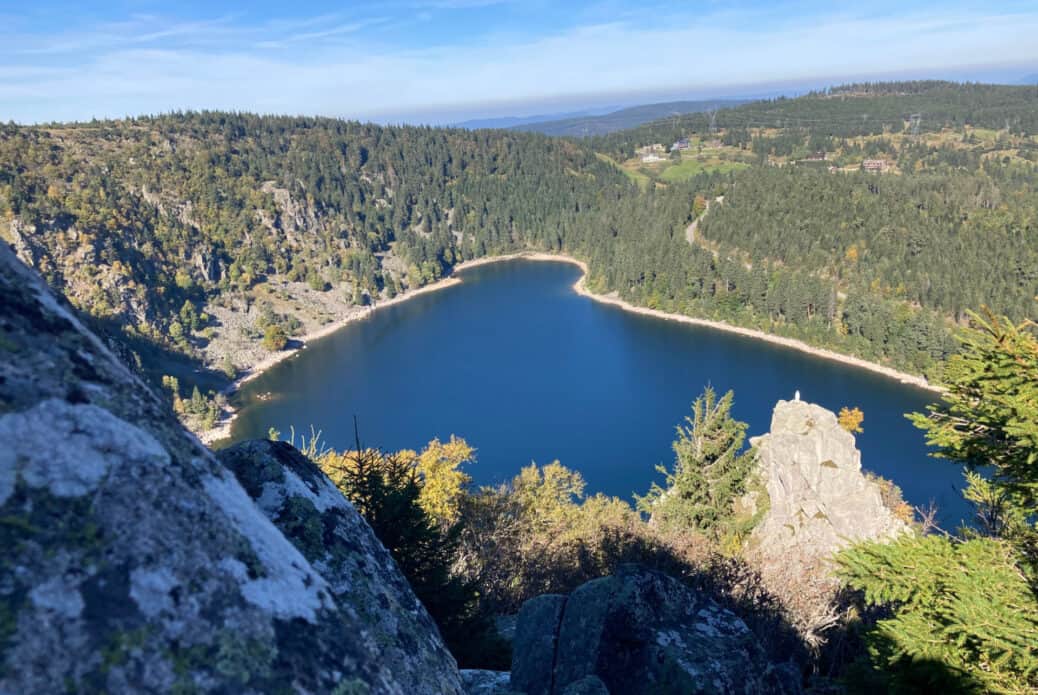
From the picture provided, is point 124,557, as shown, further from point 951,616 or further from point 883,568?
point 883,568

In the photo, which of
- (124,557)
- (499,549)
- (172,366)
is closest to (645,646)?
(124,557)

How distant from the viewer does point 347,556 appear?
13.1 ft

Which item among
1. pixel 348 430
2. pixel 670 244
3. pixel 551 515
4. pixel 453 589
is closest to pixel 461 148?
pixel 670 244

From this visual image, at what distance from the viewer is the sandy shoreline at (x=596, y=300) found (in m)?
67.1

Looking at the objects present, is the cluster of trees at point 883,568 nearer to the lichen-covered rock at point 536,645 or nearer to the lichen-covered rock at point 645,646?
the lichen-covered rock at point 645,646

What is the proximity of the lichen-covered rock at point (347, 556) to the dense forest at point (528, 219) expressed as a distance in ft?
239

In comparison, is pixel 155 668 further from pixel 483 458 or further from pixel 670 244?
pixel 670 244

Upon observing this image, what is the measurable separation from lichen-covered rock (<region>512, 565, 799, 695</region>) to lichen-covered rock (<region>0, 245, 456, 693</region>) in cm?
423

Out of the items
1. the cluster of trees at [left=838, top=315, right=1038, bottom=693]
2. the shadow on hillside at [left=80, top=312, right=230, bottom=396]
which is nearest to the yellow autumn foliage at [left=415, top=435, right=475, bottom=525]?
the cluster of trees at [left=838, top=315, right=1038, bottom=693]

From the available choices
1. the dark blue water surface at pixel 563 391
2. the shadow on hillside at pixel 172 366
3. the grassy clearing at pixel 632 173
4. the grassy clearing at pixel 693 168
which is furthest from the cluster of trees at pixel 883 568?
the grassy clearing at pixel 632 173

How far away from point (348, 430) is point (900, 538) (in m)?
61.4

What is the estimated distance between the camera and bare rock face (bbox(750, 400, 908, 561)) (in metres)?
25.5

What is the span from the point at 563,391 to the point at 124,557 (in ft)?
219

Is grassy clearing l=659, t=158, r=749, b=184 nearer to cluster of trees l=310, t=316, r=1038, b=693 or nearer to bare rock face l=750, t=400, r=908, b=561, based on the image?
bare rock face l=750, t=400, r=908, b=561
